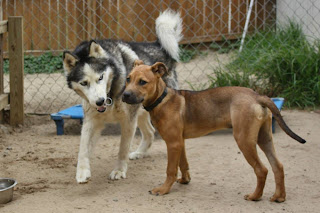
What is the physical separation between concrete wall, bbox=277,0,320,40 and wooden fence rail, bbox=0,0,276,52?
1.38 feet

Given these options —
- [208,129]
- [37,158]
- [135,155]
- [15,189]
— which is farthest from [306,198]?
[37,158]

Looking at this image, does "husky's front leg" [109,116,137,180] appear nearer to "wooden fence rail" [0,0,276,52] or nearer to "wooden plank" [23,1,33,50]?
"wooden fence rail" [0,0,276,52]

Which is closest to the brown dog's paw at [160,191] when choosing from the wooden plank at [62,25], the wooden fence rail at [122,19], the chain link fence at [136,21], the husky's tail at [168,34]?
the husky's tail at [168,34]

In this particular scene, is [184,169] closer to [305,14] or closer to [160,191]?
[160,191]

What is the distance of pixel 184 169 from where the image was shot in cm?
401

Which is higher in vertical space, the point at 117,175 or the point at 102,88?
the point at 102,88

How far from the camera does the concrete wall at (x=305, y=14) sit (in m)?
7.68

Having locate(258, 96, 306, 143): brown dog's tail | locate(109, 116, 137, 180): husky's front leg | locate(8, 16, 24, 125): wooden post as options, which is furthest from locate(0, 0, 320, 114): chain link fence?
locate(258, 96, 306, 143): brown dog's tail

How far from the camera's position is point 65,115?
18.8 feet

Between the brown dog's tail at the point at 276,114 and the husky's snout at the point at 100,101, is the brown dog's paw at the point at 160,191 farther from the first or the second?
the brown dog's tail at the point at 276,114

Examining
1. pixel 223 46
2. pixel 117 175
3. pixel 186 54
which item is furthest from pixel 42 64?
pixel 117 175

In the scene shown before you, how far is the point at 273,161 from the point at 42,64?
6.32m

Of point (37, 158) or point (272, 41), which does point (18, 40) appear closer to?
point (37, 158)

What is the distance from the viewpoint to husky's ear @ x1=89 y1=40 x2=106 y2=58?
4113 mm
